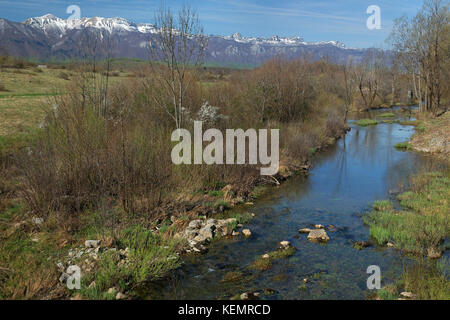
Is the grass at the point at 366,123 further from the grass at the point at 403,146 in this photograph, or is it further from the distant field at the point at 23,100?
the distant field at the point at 23,100

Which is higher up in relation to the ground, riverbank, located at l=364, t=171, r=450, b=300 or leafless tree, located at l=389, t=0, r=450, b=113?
leafless tree, located at l=389, t=0, r=450, b=113

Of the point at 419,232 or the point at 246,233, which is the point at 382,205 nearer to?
the point at 419,232

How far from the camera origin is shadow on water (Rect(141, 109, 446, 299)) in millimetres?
6691

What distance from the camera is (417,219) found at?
9.50m

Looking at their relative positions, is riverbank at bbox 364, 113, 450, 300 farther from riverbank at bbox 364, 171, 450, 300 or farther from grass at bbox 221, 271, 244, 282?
grass at bbox 221, 271, 244, 282

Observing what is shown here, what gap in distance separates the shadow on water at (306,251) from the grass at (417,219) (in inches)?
16.3

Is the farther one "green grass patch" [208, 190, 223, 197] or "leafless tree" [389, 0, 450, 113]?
"leafless tree" [389, 0, 450, 113]

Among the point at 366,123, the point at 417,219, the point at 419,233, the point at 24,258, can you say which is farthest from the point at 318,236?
the point at 366,123

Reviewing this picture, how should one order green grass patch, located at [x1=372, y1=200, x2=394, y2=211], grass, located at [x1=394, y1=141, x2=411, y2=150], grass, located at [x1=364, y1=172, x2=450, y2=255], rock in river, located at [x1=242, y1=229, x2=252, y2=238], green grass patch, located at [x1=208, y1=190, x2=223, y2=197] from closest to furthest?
grass, located at [x1=364, y1=172, x2=450, y2=255] < rock in river, located at [x1=242, y1=229, x2=252, y2=238] < green grass patch, located at [x1=372, y1=200, x2=394, y2=211] < green grass patch, located at [x1=208, y1=190, x2=223, y2=197] < grass, located at [x1=394, y1=141, x2=411, y2=150]

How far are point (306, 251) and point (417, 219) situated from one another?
11.4 feet

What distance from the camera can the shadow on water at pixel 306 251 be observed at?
22.0 feet

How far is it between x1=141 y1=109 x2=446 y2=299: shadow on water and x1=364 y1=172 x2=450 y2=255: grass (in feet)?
1.36

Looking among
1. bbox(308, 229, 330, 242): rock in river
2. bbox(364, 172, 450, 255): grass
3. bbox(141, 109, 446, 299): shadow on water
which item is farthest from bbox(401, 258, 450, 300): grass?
bbox(308, 229, 330, 242): rock in river

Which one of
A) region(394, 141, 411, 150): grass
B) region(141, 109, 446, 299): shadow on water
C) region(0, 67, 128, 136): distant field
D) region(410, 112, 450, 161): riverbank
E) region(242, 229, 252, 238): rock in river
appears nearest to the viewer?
region(141, 109, 446, 299): shadow on water
